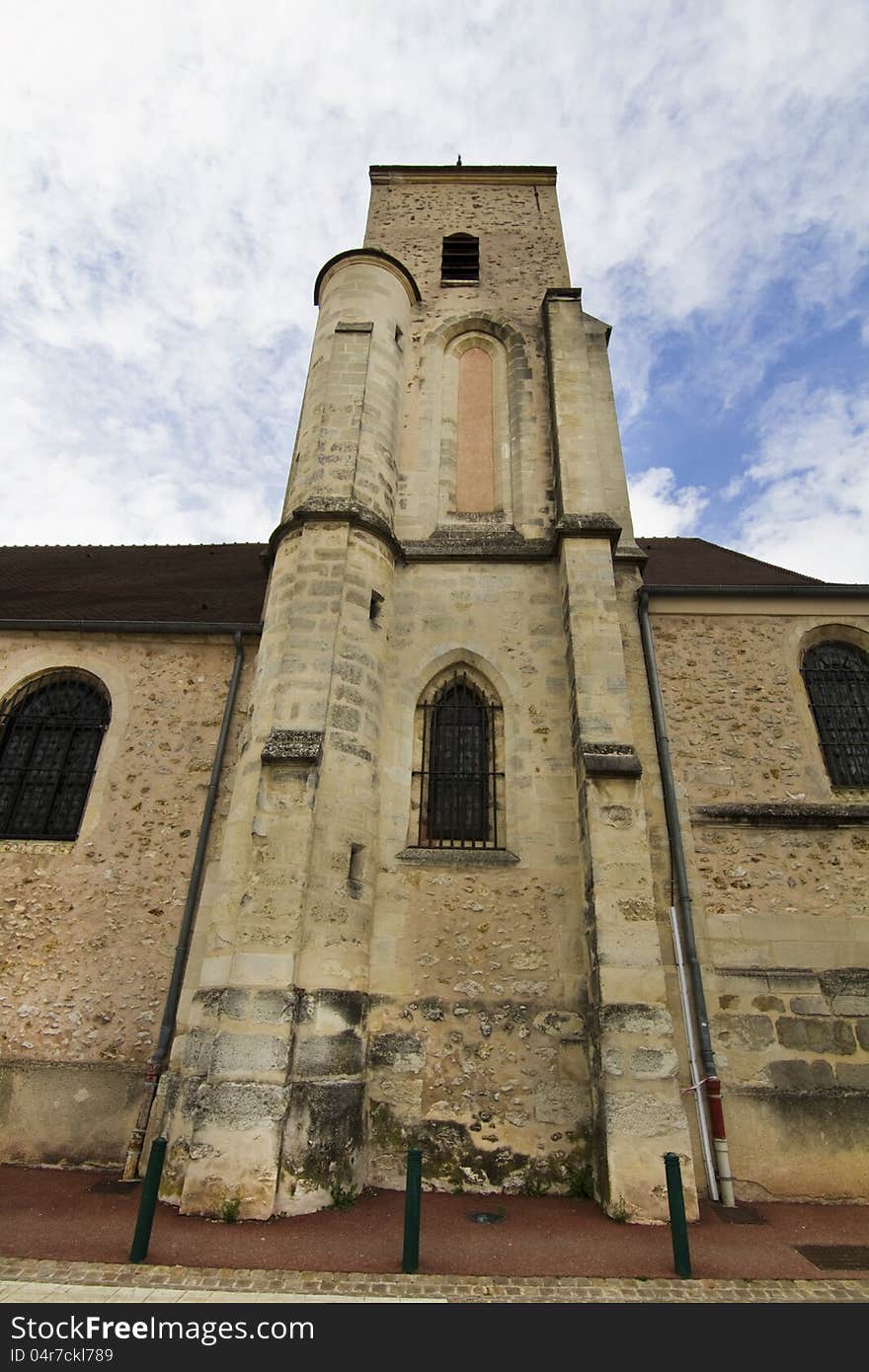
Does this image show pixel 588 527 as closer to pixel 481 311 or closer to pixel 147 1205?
pixel 481 311

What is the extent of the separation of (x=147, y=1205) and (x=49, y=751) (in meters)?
6.05

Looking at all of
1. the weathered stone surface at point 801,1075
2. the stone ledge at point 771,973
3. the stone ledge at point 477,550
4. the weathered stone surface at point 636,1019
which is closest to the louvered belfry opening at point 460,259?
the stone ledge at point 477,550

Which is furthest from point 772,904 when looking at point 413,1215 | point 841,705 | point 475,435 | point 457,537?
point 475,435

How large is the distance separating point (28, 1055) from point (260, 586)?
6.81 m

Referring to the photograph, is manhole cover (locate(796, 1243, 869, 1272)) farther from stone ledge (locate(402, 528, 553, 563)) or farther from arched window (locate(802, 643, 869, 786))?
stone ledge (locate(402, 528, 553, 563))

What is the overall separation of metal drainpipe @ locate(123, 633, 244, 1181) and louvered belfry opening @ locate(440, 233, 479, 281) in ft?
28.3

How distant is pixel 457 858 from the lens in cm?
716

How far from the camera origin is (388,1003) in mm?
6523

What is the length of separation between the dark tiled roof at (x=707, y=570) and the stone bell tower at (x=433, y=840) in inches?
52.0

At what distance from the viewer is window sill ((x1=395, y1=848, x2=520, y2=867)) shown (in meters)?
7.12

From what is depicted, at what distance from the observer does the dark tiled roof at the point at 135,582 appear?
390 inches

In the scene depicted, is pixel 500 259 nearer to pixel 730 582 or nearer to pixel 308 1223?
pixel 730 582

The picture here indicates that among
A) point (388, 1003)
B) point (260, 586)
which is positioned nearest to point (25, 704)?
point (260, 586)
